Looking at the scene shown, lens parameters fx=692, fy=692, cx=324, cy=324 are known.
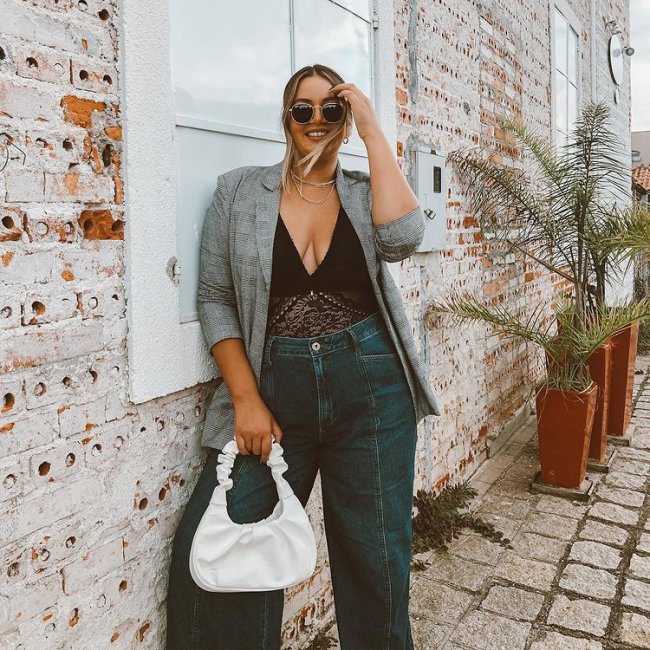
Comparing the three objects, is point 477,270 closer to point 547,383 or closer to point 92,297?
point 547,383

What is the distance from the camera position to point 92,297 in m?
1.81

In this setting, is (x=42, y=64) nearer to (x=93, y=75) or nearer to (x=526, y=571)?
(x=93, y=75)

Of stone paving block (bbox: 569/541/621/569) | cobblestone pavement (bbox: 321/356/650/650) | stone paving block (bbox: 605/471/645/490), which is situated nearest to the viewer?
cobblestone pavement (bbox: 321/356/650/650)

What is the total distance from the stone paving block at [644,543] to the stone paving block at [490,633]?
103 centimetres

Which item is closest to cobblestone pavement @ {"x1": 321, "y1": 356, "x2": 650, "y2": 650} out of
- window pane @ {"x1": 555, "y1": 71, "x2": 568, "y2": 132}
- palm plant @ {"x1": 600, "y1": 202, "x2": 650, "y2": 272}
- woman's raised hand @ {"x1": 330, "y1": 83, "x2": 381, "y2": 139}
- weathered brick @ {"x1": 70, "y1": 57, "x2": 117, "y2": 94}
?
palm plant @ {"x1": 600, "y1": 202, "x2": 650, "y2": 272}

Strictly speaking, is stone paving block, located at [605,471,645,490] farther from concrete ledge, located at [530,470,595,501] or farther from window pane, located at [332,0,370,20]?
window pane, located at [332,0,370,20]

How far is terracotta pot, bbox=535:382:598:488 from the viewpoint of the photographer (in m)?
4.30

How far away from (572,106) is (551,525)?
535cm

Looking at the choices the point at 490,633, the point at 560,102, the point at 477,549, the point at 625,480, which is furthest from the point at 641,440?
the point at 560,102

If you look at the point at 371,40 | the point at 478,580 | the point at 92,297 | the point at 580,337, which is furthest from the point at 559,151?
the point at 92,297

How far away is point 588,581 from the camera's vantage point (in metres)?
3.30

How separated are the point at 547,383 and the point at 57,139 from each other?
349 centimetres

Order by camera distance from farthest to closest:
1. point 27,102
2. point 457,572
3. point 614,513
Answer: point 614,513 < point 457,572 < point 27,102

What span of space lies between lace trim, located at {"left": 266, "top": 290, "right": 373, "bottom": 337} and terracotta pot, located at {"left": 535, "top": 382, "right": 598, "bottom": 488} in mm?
2719
